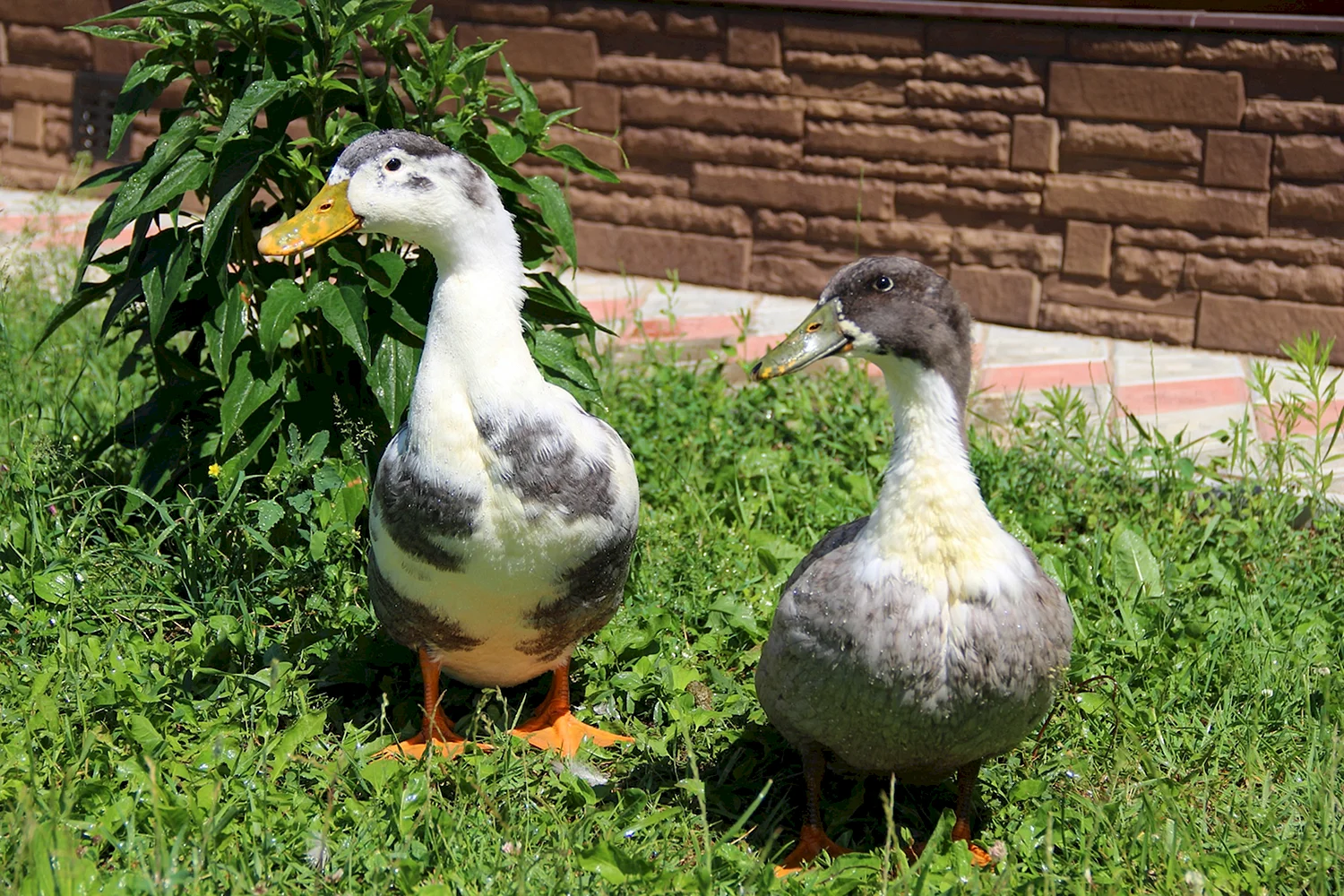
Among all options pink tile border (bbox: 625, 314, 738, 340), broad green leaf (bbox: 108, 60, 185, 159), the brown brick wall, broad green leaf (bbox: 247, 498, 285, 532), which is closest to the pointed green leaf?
broad green leaf (bbox: 247, 498, 285, 532)

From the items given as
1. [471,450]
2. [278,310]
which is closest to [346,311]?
[278,310]

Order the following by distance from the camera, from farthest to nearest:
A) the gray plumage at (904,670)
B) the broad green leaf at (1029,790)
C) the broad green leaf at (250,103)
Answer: the broad green leaf at (250,103) → the broad green leaf at (1029,790) → the gray plumage at (904,670)

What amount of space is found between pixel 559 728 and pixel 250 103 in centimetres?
161

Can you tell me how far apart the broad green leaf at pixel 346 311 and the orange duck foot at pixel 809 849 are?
1.46 metres

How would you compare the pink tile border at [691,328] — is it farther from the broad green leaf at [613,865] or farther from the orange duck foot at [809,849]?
the broad green leaf at [613,865]

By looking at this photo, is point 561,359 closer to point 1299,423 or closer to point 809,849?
point 809,849

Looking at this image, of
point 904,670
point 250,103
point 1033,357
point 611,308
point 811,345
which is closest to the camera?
point 904,670

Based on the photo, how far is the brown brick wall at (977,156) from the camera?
5.26m

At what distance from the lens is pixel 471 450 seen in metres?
2.75

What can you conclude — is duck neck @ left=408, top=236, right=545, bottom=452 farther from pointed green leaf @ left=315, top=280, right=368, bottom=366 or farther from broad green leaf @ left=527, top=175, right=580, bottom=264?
broad green leaf @ left=527, top=175, right=580, bottom=264

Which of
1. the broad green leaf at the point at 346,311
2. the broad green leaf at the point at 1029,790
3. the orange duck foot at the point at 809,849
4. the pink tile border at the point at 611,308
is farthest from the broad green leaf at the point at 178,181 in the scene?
the pink tile border at the point at 611,308

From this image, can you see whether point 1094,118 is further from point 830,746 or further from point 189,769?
point 189,769

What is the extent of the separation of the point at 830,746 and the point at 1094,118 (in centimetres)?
364

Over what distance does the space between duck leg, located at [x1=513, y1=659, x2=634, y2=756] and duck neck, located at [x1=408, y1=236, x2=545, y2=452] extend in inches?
29.4
